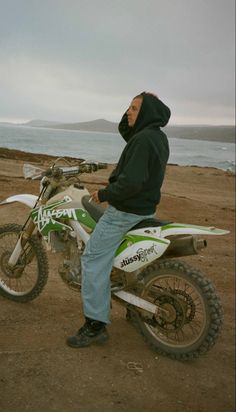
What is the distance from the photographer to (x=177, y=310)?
372 centimetres

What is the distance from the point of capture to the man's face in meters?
3.28

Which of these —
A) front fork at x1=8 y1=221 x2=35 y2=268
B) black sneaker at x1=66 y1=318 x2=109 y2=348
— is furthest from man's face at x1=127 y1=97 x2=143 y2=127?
black sneaker at x1=66 y1=318 x2=109 y2=348

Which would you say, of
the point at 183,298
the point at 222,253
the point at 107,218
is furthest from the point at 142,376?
the point at 222,253

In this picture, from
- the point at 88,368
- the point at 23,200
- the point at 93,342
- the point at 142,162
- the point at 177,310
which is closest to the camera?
the point at 142,162

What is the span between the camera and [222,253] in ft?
24.0

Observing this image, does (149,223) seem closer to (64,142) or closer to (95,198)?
(95,198)

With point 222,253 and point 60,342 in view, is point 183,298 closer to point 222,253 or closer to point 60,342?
point 60,342

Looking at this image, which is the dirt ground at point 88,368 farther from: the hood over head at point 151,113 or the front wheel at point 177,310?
the hood over head at point 151,113

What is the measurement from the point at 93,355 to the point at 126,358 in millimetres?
285

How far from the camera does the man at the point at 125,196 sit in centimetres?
328

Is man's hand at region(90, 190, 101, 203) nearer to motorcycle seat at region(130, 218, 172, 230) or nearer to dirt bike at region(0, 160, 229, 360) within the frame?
dirt bike at region(0, 160, 229, 360)

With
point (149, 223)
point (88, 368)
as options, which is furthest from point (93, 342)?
point (149, 223)

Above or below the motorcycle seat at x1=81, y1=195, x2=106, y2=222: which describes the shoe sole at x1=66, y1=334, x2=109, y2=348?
below

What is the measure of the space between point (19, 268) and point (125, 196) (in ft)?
5.12
